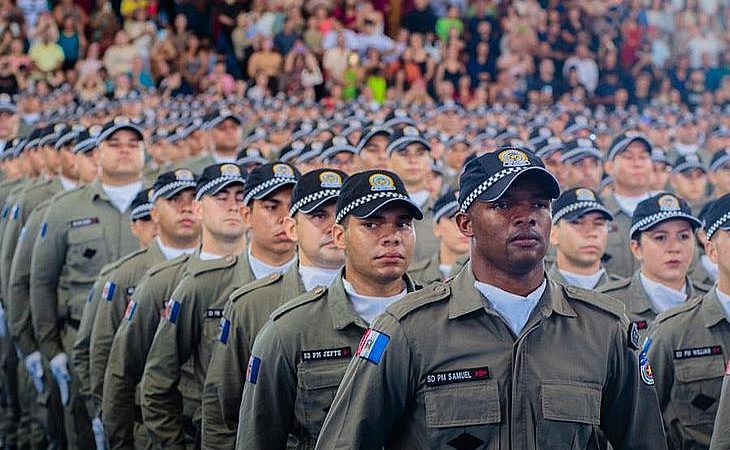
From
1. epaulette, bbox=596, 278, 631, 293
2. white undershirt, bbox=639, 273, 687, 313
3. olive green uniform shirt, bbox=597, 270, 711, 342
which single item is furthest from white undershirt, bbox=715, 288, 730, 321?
epaulette, bbox=596, 278, 631, 293

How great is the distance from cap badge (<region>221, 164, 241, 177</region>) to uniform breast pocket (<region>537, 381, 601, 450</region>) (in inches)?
140

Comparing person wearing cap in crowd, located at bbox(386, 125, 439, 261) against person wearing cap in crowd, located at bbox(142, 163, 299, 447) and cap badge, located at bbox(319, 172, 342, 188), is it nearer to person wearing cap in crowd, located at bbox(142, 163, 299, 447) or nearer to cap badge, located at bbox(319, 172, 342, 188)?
person wearing cap in crowd, located at bbox(142, 163, 299, 447)

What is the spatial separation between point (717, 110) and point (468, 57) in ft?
15.0

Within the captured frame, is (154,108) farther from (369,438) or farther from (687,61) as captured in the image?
(369,438)

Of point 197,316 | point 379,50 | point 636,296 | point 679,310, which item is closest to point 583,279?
point 636,296

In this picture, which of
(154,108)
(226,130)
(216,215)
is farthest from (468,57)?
(216,215)

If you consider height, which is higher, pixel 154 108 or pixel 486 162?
pixel 486 162

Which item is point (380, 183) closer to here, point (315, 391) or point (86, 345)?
point (315, 391)

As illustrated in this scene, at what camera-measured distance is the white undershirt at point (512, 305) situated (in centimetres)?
405

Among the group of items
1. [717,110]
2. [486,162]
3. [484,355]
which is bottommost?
[717,110]

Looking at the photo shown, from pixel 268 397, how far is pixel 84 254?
4.54m

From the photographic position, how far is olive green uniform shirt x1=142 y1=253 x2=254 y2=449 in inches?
251

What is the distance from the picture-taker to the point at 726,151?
39.7 feet

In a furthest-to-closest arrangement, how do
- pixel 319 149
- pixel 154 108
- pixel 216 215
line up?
pixel 154 108, pixel 319 149, pixel 216 215
